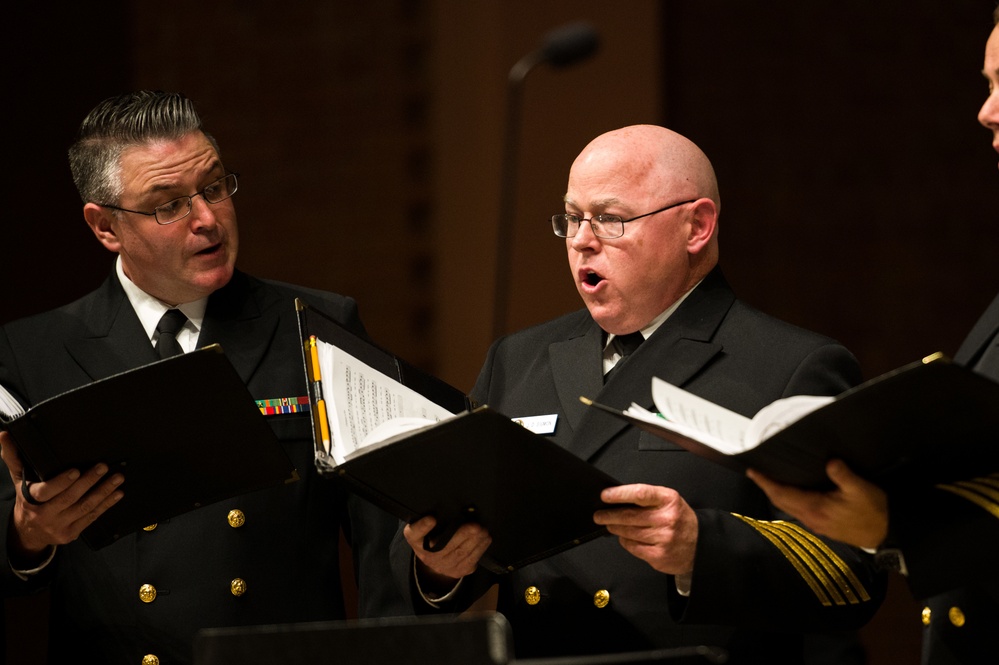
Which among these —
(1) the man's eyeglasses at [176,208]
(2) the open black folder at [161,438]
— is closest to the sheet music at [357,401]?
(2) the open black folder at [161,438]

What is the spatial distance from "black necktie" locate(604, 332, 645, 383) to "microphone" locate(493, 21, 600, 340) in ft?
3.28

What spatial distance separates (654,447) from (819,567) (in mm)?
337

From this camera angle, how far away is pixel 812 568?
1970 millimetres

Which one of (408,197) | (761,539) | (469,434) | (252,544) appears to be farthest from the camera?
(408,197)

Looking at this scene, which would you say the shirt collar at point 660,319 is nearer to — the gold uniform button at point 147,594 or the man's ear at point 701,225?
the man's ear at point 701,225

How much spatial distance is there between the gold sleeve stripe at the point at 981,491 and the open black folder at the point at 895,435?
1 centimetres

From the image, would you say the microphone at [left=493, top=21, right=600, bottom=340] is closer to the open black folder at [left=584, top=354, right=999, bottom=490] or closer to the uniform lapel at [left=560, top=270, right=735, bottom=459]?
the uniform lapel at [left=560, top=270, right=735, bottom=459]

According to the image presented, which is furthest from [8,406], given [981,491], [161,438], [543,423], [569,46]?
[569,46]

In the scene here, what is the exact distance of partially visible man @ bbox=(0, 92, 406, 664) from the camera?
2.28m

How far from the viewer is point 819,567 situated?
6.48 feet

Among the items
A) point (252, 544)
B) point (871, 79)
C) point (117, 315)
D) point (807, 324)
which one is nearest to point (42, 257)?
point (117, 315)

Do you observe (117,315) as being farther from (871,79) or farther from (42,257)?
(871,79)

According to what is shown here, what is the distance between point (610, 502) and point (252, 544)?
0.76 m

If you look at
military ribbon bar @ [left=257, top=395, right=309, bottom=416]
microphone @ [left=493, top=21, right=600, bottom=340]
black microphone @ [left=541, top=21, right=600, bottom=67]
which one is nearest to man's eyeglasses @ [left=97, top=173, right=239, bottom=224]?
military ribbon bar @ [left=257, top=395, right=309, bottom=416]
